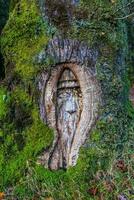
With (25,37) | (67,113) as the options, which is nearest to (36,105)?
(67,113)

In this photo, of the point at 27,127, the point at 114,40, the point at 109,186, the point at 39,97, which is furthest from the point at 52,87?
the point at 109,186

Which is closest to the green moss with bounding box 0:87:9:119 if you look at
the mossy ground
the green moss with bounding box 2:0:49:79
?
the mossy ground

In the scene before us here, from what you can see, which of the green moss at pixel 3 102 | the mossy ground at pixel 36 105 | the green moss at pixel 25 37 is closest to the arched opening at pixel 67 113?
the mossy ground at pixel 36 105

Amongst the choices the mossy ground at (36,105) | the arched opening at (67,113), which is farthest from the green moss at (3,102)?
the arched opening at (67,113)

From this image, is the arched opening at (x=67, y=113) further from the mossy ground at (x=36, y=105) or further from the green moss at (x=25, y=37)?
the green moss at (x=25, y=37)

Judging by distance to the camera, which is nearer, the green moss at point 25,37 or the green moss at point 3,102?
the green moss at point 25,37

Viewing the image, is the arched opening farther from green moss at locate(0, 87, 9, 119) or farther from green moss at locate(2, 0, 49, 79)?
green moss at locate(0, 87, 9, 119)

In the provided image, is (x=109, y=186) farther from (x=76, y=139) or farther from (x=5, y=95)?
(x=5, y=95)

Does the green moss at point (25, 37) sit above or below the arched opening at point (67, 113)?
above
